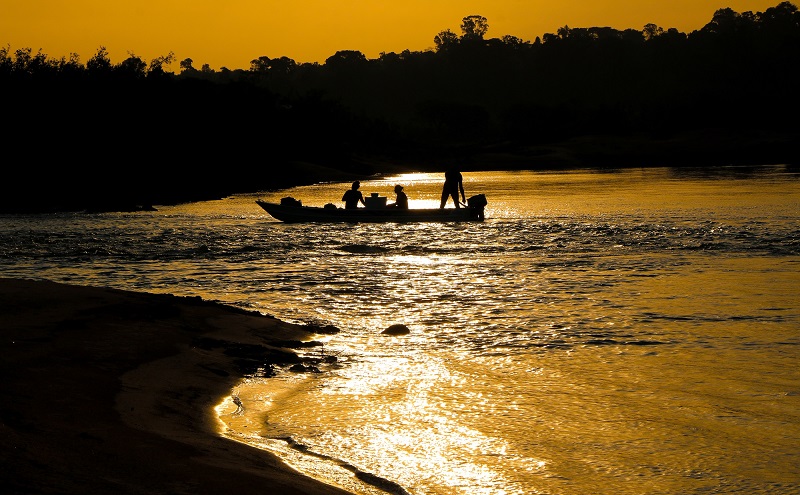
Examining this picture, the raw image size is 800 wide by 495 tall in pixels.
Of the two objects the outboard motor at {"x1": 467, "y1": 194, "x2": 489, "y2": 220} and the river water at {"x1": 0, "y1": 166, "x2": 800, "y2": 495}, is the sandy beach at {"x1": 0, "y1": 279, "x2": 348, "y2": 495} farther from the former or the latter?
the outboard motor at {"x1": 467, "y1": 194, "x2": 489, "y2": 220}

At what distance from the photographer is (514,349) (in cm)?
1429

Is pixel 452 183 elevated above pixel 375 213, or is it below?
above

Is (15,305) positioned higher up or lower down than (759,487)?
higher up

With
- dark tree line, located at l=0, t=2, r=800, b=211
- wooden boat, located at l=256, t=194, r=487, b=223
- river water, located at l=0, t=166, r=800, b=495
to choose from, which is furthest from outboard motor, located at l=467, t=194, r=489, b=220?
dark tree line, located at l=0, t=2, r=800, b=211

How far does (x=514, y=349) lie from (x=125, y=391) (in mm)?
5867

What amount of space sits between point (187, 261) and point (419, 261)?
246 inches

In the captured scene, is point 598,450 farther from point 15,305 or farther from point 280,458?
point 15,305

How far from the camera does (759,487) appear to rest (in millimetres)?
8531

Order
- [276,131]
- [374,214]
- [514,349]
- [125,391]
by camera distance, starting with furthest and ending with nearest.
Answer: [276,131] < [374,214] < [514,349] < [125,391]

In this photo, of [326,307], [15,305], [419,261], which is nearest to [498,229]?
[419,261]

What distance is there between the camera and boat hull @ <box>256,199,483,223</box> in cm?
3778

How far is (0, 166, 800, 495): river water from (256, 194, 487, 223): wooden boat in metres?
3.85

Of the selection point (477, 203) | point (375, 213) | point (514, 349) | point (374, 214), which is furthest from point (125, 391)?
point (477, 203)

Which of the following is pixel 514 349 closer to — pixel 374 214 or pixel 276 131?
pixel 374 214
